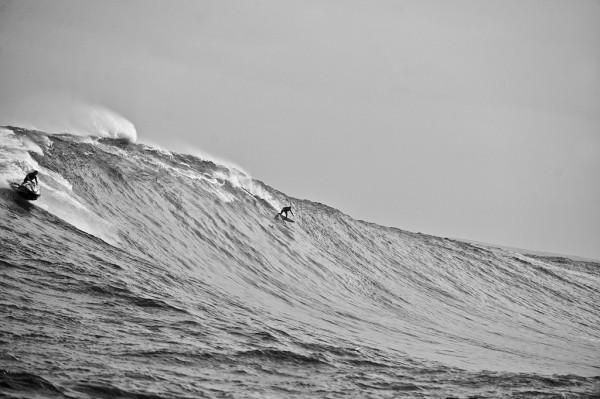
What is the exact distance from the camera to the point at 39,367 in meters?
5.59

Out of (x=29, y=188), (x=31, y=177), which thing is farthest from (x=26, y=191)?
(x=31, y=177)

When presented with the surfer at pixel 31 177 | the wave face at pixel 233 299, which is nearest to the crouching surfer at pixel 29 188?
the surfer at pixel 31 177

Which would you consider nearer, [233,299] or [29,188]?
[233,299]

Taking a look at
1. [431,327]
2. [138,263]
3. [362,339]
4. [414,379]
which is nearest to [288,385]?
[414,379]

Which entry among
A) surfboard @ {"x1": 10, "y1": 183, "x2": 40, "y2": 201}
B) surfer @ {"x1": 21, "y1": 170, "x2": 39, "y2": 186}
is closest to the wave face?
surfboard @ {"x1": 10, "y1": 183, "x2": 40, "y2": 201}

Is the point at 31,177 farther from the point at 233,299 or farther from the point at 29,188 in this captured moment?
the point at 233,299

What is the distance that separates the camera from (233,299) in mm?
11266

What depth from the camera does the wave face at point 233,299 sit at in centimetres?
648

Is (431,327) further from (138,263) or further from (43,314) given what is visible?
(43,314)

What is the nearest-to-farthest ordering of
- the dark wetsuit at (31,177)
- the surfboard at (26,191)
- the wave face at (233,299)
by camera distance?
the wave face at (233,299) < the surfboard at (26,191) < the dark wetsuit at (31,177)

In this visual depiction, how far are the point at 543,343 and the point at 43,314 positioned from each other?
41.0 ft

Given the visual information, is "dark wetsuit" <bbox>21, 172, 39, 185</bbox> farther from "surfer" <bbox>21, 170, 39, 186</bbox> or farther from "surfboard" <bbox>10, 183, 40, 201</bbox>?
"surfboard" <bbox>10, 183, 40, 201</bbox>

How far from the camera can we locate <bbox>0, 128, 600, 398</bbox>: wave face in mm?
6477

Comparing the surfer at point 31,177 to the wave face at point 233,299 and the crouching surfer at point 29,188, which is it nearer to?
the crouching surfer at point 29,188
